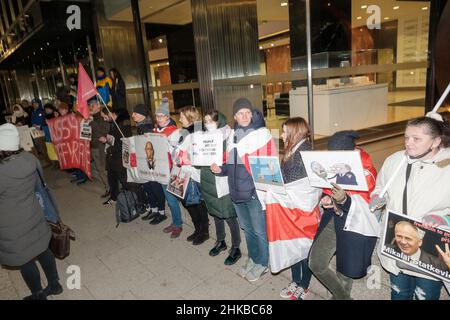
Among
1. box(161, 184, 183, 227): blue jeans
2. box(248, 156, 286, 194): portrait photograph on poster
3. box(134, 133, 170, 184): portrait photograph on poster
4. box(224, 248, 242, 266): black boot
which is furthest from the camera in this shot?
box(161, 184, 183, 227): blue jeans

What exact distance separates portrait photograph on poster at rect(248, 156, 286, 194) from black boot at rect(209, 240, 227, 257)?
4.85 feet

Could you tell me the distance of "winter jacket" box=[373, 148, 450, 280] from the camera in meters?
2.07

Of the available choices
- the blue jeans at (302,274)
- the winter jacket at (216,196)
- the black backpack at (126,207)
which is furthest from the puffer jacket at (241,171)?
the black backpack at (126,207)

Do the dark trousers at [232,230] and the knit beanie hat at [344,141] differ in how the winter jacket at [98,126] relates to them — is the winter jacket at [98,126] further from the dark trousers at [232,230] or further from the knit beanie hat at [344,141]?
the knit beanie hat at [344,141]

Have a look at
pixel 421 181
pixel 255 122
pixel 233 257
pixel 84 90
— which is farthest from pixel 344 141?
pixel 84 90

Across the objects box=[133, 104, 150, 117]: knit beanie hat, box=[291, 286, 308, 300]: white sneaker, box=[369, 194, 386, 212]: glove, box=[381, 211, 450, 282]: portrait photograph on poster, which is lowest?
box=[291, 286, 308, 300]: white sneaker

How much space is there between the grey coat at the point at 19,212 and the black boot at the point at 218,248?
2005 mm

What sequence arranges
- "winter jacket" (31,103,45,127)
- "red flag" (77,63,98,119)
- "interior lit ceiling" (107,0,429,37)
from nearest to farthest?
1. "red flag" (77,63,98,119)
2. "interior lit ceiling" (107,0,429,37)
3. "winter jacket" (31,103,45,127)

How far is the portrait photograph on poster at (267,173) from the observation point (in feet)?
9.41

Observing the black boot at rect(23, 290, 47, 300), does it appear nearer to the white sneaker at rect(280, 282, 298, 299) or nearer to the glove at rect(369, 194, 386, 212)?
the white sneaker at rect(280, 282, 298, 299)

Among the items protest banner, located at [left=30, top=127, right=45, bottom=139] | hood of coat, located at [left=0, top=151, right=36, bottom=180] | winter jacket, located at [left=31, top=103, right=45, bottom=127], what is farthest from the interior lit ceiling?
hood of coat, located at [left=0, top=151, right=36, bottom=180]

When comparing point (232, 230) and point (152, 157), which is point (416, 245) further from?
point (152, 157)

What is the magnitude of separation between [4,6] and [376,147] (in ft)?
59.7

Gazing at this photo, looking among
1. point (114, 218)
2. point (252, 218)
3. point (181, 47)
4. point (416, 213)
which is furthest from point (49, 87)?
point (416, 213)
